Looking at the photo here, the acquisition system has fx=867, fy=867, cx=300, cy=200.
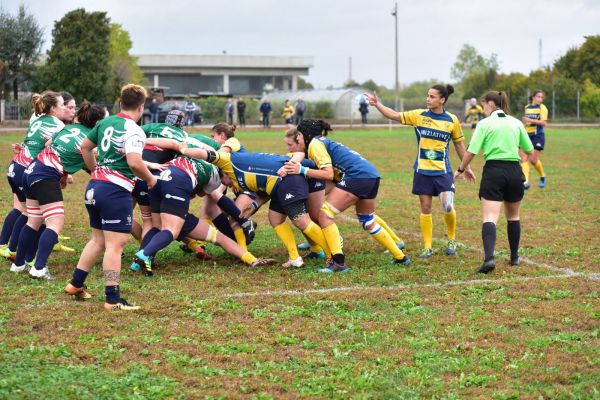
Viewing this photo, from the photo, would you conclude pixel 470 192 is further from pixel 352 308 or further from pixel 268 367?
pixel 268 367

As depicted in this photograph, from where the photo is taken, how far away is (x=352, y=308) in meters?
7.69

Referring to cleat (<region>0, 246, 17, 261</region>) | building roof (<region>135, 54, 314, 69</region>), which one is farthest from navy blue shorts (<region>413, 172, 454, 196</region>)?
building roof (<region>135, 54, 314, 69</region>)

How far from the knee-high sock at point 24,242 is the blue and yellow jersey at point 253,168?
211cm

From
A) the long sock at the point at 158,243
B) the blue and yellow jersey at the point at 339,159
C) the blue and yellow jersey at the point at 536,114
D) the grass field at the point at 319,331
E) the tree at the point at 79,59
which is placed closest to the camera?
the grass field at the point at 319,331

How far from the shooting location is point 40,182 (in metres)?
9.22

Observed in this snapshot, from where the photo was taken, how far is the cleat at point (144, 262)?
29.5 feet

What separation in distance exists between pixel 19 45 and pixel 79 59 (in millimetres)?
4491

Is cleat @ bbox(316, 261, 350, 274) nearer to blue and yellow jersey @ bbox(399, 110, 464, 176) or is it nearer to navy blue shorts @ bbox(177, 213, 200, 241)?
navy blue shorts @ bbox(177, 213, 200, 241)

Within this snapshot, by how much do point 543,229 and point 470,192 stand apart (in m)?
4.82

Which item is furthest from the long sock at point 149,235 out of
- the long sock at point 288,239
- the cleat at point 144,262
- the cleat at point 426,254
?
the cleat at point 426,254

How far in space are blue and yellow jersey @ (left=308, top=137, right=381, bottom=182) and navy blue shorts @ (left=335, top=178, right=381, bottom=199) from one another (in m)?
0.05

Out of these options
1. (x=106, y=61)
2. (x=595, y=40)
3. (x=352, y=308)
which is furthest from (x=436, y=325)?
(x=595, y=40)

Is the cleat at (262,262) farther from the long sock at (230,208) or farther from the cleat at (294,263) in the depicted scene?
the long sock at (230,208)

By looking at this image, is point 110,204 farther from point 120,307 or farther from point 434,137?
point 434,137
